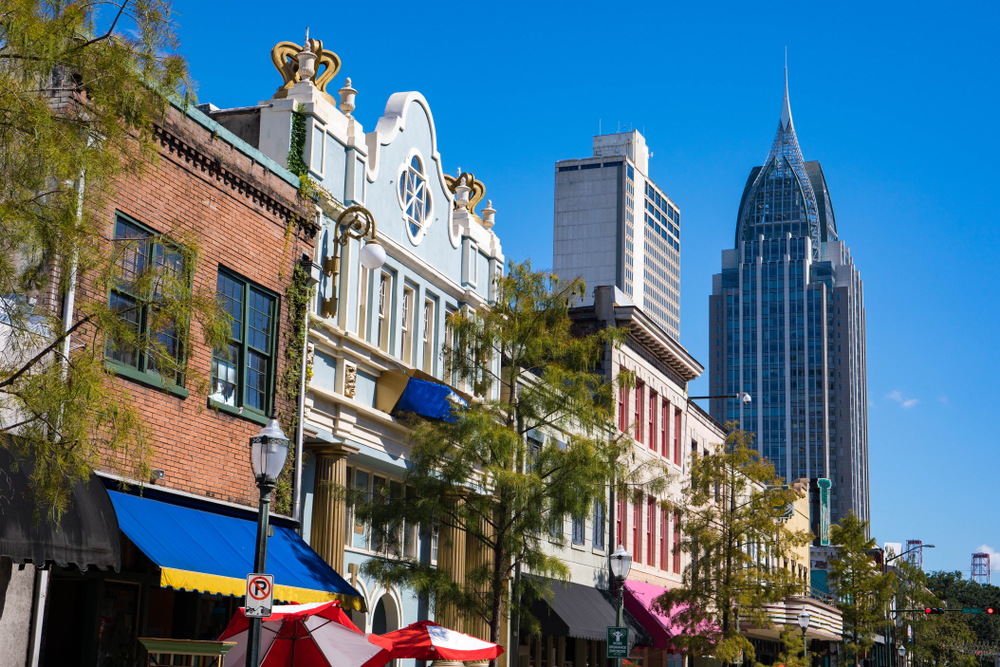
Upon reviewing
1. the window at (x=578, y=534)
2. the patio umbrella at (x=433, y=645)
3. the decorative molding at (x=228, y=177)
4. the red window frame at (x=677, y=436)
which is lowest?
the patio umbrella at (x=433, y=645)

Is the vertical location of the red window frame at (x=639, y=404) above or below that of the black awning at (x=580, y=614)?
above

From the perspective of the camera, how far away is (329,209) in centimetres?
2311

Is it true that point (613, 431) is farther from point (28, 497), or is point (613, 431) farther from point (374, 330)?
point (28, 497)

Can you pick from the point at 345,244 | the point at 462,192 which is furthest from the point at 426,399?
the point at 462,192

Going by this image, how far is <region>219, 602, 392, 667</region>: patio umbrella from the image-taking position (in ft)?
52.9

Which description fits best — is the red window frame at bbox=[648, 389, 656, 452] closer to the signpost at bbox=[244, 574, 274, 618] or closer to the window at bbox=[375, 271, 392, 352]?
the window at bbox=[375, 271, 392, 352]

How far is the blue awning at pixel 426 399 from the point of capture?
81.3ft

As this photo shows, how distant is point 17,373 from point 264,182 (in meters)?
11.2

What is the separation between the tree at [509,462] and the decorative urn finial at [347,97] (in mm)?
4825

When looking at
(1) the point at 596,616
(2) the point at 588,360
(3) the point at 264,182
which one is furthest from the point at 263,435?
(1) the point at 596,616

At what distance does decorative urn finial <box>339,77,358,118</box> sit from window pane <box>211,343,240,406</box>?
714 centimetres

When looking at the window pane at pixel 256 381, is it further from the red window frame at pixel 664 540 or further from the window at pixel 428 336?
the red window frame at pixel 664 540

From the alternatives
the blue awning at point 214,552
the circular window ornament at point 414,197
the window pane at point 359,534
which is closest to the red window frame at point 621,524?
the circular window ornament at point 414,197

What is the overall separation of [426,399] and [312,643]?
9006 mm
